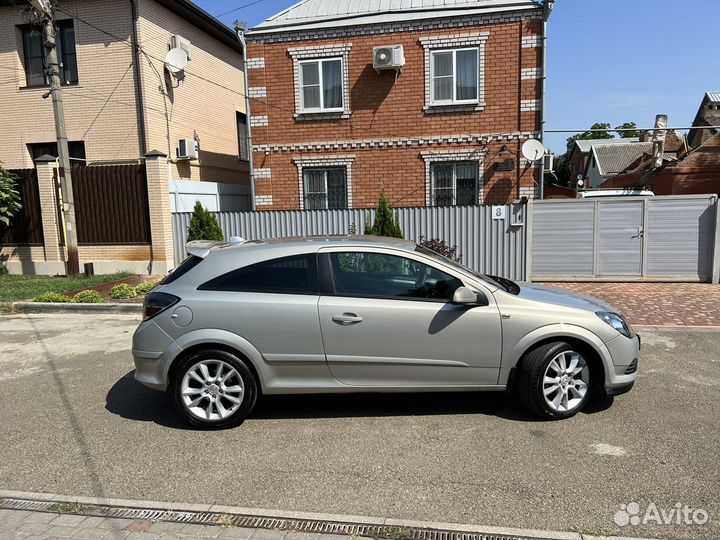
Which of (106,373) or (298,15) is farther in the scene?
(298,15)

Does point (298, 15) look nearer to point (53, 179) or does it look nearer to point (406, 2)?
point (406, 2)

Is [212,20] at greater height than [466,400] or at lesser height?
greater

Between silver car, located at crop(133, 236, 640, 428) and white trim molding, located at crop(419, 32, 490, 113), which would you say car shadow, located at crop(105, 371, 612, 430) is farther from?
white trim molding, located at crop(419, 32, 490, 113)

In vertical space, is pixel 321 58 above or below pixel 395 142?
above

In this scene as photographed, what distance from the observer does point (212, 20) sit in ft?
56.0

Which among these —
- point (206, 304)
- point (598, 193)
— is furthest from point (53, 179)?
point (598, 193)

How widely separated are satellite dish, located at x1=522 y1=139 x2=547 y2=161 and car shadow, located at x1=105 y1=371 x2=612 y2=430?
29.4ft

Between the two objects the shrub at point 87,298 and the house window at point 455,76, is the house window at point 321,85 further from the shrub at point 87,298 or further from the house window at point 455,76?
the shrub at point 87,298

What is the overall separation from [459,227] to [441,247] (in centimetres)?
97

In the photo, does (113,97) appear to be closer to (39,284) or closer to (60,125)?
(60,125)

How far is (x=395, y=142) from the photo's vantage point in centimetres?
1413

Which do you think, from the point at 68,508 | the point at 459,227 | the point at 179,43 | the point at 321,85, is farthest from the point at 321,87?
the point at 68,508

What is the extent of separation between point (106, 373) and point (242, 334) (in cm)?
269

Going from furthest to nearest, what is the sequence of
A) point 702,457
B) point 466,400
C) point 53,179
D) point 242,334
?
point 53,179
point 466,400
point 242,334
point 702,457
